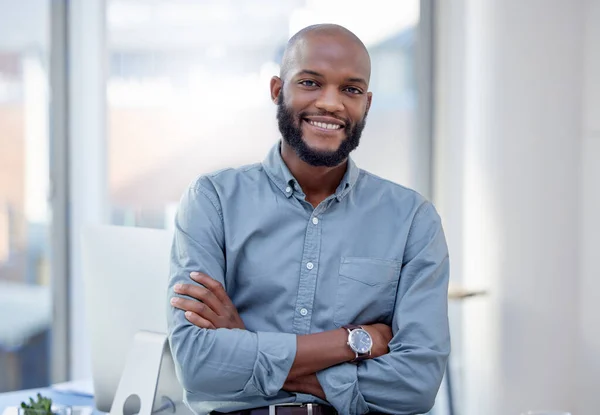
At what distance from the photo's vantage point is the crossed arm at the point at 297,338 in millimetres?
1685

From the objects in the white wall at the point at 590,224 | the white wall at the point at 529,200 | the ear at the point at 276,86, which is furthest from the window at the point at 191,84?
the ear at the point at 276,86

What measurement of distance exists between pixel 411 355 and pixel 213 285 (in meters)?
0.48

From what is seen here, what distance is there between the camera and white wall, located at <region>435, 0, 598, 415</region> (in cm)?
307

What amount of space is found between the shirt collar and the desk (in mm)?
755

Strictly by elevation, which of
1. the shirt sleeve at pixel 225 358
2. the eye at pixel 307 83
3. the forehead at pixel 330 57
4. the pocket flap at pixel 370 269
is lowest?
the shirt sleeve at pixel 225 358

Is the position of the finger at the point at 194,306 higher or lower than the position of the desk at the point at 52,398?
higher

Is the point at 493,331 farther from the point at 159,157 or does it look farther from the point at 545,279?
the point at 159,157

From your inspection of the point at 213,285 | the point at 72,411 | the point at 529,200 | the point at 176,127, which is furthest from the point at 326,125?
the point at 176,127

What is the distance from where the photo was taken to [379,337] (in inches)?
69.6

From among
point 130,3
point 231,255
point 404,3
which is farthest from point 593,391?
point 130,3

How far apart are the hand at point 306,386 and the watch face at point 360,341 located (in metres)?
0.11

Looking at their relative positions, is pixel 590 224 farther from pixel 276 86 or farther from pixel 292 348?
pixel 292 348

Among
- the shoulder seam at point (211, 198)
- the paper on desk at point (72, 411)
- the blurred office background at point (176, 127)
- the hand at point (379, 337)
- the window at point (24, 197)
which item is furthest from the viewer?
the window at point (24, 197)

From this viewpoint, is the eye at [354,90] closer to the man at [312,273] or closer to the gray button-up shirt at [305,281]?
the man at [312,273]
